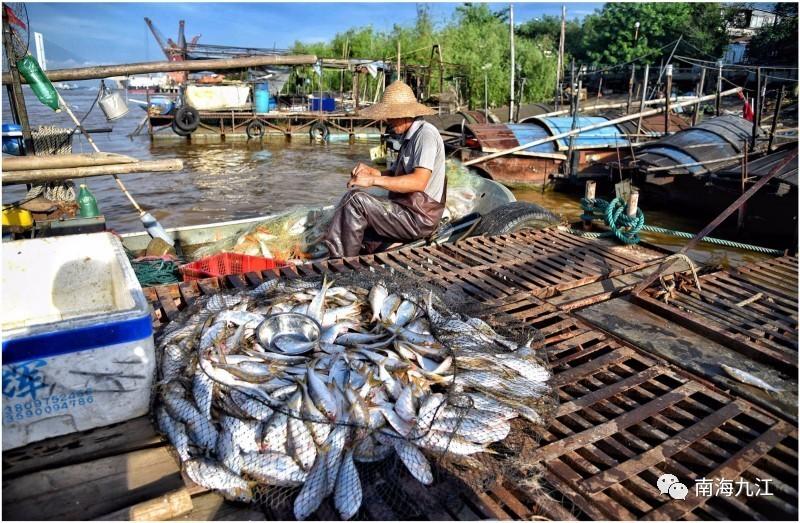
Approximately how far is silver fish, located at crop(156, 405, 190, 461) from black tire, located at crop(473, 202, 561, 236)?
4.83 m

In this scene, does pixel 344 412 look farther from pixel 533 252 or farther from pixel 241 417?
pixel 533 252

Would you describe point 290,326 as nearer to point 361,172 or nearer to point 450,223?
point 361,172

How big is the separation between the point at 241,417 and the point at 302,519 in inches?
28.9

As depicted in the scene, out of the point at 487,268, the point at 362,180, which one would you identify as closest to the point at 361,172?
the point at 362,180

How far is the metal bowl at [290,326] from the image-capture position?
358 cm

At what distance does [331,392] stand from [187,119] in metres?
23.8

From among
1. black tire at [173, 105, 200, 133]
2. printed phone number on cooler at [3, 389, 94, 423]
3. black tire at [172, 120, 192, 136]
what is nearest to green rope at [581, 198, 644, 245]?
printed phone number on cooler at [3, 389, 94, 423]

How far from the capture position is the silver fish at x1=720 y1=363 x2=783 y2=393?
11.0 feet

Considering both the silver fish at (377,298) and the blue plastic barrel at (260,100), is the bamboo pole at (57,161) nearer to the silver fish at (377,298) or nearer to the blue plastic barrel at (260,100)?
the silver fish at (377,298)

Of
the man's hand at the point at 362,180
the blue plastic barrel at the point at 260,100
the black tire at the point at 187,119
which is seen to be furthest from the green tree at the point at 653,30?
the man's hand at the point at 362,180

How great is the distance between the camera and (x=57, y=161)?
360cm

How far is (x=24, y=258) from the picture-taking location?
11.3 feet

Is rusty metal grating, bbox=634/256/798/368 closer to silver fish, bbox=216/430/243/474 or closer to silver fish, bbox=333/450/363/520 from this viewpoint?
silver fish, bbox=333/450/363/520

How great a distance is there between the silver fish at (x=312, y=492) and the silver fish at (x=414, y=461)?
0.40 m
